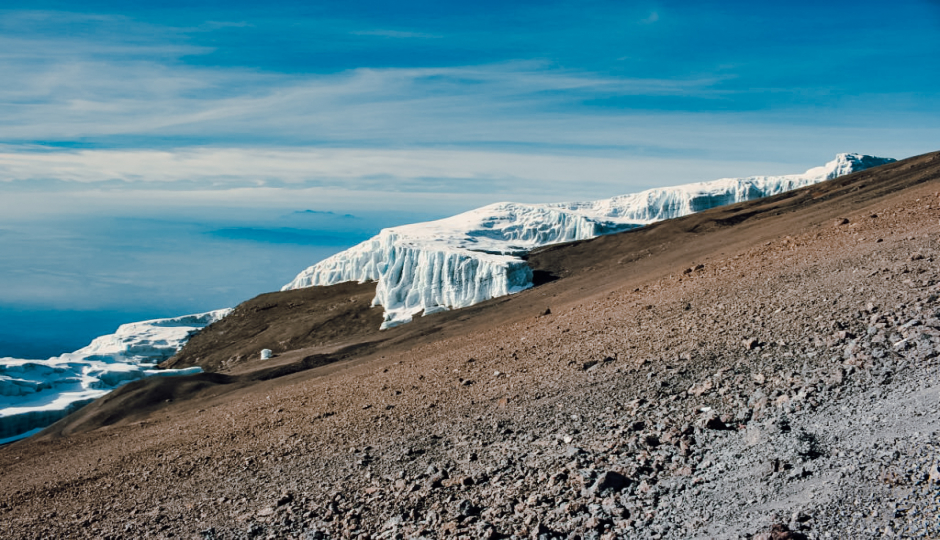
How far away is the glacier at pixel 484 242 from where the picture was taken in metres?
65.6

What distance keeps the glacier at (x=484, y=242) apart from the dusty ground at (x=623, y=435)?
134 feet

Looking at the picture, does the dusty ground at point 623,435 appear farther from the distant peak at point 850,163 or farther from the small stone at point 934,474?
the distant peak at point 850,163

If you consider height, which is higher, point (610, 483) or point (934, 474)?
point (934, 474)

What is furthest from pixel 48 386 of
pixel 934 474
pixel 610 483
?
Answer: pixel 934 474

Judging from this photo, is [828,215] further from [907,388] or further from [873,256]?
[907,388]

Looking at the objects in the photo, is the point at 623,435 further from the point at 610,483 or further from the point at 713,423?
the point at 610,483

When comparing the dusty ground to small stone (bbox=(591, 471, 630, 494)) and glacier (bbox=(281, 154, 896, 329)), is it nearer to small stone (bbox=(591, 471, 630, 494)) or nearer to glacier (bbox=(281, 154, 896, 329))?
small stone (bbox=(591, 471, 630, 494))

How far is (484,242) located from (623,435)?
7830 cm

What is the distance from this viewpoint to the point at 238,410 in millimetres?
22938

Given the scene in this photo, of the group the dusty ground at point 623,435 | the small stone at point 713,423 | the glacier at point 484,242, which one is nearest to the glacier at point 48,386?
the dusty ground at point 623,435

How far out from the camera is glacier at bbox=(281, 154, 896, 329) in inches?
2581

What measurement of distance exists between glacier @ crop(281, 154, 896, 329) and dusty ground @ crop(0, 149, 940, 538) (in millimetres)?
40859

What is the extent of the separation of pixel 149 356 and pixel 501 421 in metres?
89.1

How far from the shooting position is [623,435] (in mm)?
10477
